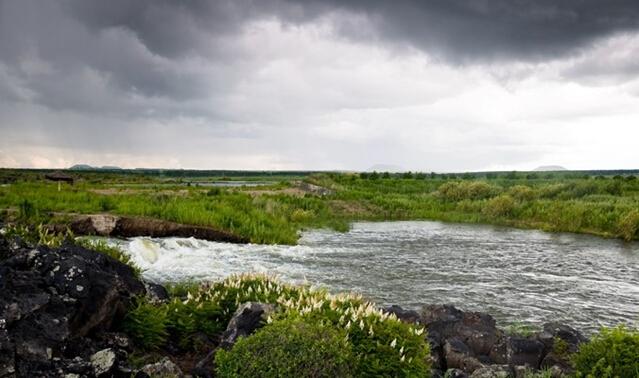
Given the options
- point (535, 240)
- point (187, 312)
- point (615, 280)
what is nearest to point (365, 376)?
point (187, 312)

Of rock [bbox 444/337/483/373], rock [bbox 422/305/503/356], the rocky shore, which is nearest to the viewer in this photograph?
the rocky shore

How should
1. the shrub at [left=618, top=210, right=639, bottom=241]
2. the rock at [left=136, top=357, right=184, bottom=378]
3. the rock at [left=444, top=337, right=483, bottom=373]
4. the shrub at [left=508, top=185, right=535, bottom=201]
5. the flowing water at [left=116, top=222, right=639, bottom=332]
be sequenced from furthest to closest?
the shrub at [left=508, top=185, right=535, bottom=201], the shrub at [left=618, top=210, right=639, bottom=241], the flowing water at [left=116, top=222, right=639, bottom=332], the rock at [left=444, top=337, right=483, bottom=373], the rock at [left=136, top=357, right=184, bottom=378]

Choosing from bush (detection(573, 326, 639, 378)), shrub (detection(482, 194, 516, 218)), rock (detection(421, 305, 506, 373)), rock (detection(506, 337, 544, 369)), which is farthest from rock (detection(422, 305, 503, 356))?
shrub (detection(482, 194, 516, 218))

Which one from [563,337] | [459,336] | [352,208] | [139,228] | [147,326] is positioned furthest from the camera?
[352,208]

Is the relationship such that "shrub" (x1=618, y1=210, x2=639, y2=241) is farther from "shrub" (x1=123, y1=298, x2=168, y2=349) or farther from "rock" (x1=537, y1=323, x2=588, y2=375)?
"shrub" (x1=123, y1=298, x2=168, y2=349)

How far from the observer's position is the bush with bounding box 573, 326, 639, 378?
8102 mm

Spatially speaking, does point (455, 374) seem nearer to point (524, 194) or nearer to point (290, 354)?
point (290, 354)

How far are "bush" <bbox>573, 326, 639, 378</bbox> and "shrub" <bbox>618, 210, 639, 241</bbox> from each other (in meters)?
28.1

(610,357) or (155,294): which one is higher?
(155,294)

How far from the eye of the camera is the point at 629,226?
33.3 metres

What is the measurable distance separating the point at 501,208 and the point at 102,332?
42.0 meters

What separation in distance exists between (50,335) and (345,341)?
3771 mm

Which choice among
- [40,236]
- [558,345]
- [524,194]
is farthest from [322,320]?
[524,194]

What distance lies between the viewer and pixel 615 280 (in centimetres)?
2061
